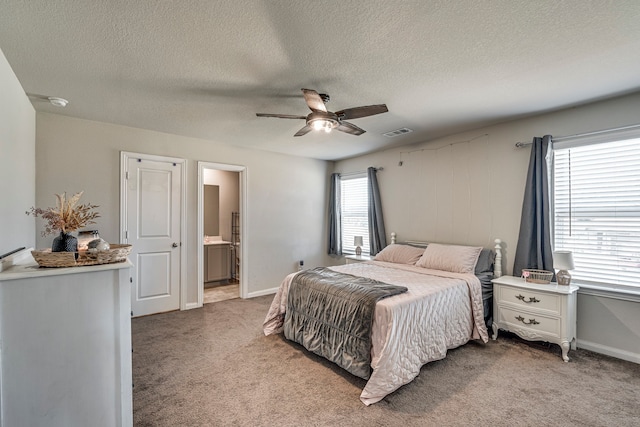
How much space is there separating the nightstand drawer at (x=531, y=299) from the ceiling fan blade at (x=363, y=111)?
2315 millimetres

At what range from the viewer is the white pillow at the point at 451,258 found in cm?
344

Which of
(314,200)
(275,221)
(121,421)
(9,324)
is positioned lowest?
(121,421)

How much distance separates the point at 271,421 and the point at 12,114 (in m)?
3.04

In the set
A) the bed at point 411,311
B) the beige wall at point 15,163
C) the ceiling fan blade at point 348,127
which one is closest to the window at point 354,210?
the bed at point 411,311

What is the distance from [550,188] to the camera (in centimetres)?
324

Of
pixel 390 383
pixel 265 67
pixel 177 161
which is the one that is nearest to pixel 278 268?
pixel 177 161

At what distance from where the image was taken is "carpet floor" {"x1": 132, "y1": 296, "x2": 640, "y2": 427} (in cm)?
196

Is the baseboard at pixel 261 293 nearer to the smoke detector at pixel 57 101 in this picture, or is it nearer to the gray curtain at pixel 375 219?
the gray curtain at pixel 375 219

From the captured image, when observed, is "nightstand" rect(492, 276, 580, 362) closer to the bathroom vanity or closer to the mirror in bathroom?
the bathroom vanity

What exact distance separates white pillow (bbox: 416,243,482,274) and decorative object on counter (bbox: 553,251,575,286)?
0.76 m

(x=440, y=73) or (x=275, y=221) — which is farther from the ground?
(x=440, y=73)

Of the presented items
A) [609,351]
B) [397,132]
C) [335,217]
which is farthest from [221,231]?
[609,351]

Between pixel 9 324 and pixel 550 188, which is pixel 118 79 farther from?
pixel 550 188

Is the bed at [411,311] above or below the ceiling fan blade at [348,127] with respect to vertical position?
below
